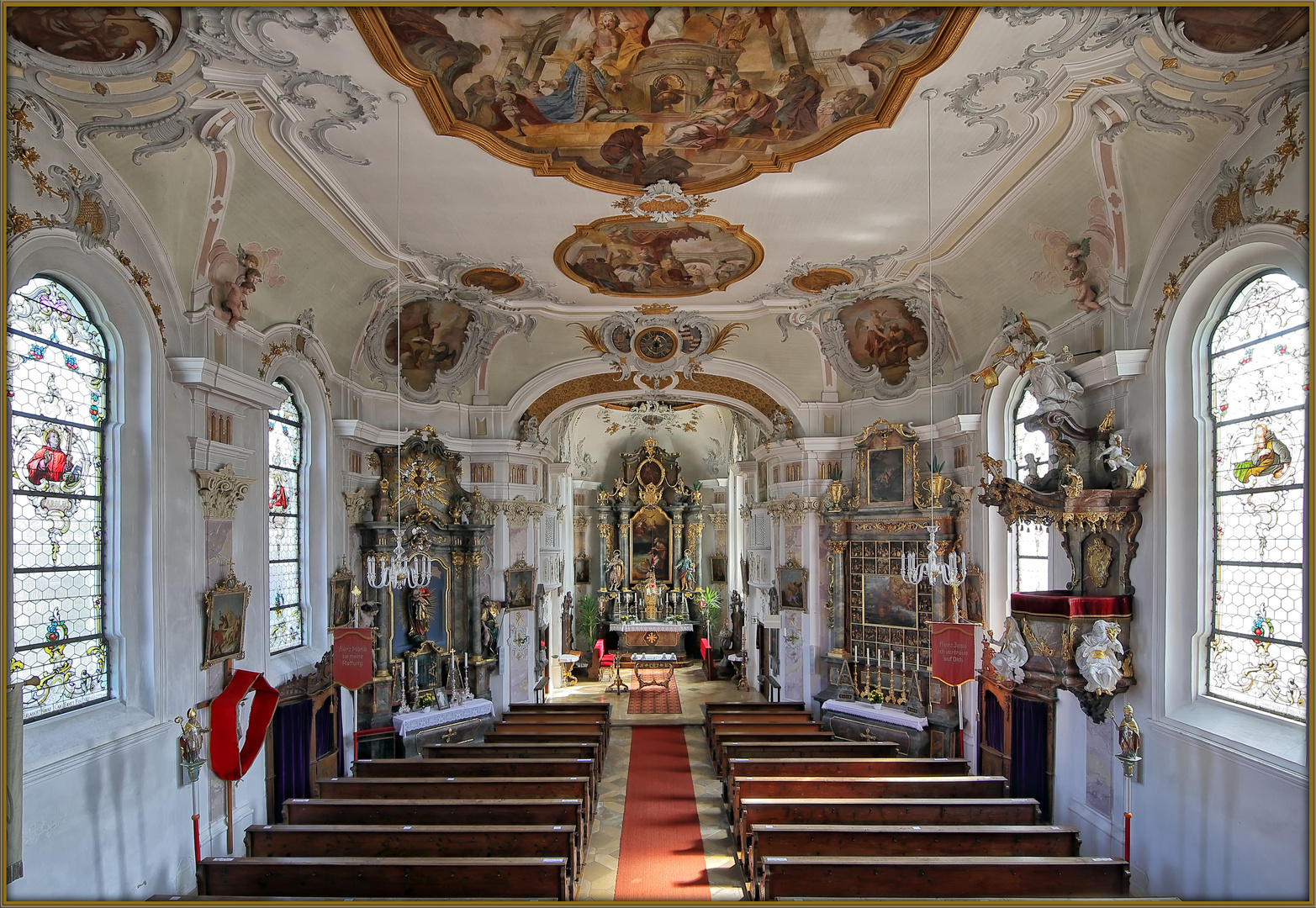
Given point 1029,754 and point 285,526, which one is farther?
point 285,526

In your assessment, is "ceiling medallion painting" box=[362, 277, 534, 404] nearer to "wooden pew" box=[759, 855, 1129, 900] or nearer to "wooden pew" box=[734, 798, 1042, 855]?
"wooden pew" box=[734, 798, 1042, 855]

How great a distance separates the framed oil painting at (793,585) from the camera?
698 inches

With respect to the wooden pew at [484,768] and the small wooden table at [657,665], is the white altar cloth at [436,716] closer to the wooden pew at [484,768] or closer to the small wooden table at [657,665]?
the wooden pew at [484,768]

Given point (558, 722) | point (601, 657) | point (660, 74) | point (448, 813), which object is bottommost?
point (601, 657)

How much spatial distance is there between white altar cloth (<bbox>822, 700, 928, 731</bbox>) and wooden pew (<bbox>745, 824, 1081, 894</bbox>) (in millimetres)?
6430

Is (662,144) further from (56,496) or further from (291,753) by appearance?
(291,753)

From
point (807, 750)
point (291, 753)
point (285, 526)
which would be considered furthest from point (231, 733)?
point (807, 750)

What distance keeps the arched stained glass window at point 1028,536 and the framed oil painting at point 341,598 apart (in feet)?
37.6

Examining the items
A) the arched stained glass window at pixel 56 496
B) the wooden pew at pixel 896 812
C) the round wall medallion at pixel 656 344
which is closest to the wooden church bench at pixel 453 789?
the wooden pew at pixel 896 812

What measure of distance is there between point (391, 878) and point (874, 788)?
607cm

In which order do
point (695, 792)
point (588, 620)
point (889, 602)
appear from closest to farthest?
point (695, 792) → point (889, 602) → point (588, 620)

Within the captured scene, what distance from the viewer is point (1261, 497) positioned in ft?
26.6

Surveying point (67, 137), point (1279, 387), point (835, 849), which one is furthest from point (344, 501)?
point (1279, 387)

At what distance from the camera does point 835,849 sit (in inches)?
342
